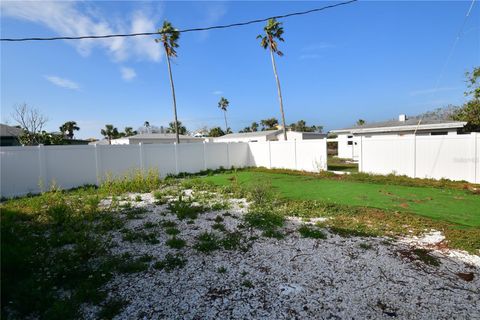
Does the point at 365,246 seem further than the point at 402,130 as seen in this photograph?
No

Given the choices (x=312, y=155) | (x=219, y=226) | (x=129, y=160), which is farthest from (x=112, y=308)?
(x=312, y=155)

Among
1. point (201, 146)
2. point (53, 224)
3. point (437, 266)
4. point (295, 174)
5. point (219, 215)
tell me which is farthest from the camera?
point (201, 146)

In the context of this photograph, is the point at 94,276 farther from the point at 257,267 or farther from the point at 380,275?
the point at 380,275

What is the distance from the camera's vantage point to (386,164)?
11250mm

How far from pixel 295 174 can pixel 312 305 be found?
35.0 ft

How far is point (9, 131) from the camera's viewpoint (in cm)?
1808

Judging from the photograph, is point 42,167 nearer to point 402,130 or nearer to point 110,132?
point 402,130

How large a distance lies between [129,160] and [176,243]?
849 cm

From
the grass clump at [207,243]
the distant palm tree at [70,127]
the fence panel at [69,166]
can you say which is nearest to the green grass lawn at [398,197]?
the grass clump at [207,243]

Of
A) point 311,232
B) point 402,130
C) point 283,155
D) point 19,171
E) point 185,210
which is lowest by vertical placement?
point 311,232

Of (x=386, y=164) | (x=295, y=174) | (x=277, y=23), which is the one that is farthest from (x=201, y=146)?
(x=277, y=23)

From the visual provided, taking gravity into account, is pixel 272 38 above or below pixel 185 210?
above

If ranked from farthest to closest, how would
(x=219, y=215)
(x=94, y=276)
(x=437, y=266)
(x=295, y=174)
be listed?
(x=295, y=174) < (x=219, y=215) < (x=437, y=266) < (x=94, y=276)

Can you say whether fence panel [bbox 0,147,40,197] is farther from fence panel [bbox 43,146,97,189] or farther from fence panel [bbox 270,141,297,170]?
fence panel [bbox 270,141,297,170]
